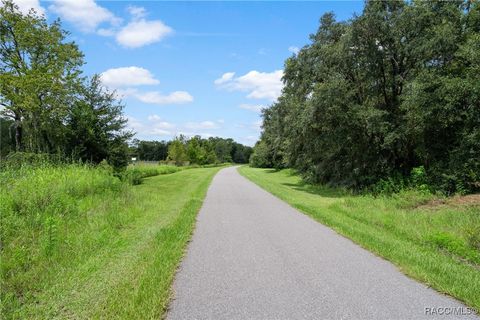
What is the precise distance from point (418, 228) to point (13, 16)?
105 ft

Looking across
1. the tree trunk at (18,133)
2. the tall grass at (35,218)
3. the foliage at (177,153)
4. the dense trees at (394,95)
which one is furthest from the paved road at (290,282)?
the foliage at (177,153)

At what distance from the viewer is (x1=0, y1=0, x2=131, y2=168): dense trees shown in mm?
22422

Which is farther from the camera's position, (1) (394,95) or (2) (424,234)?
(1) (394,95)

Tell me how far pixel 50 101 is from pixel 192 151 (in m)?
50.9

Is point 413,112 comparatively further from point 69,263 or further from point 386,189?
point 69,263

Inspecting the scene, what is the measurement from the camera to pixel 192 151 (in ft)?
252

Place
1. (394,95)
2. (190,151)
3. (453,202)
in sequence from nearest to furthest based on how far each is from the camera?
1. (453,202)
2. (394,95)
3. (190,151)

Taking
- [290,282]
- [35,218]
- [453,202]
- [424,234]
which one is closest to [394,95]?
[453,202]

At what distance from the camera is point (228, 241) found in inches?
325

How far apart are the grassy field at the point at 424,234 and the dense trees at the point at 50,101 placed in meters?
A: 13.6

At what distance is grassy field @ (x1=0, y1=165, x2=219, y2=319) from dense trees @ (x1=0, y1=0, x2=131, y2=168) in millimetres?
7689

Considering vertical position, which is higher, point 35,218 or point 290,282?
point 35,218

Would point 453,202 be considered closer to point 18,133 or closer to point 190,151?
point 18,133

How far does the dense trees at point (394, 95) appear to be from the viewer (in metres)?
16.2
